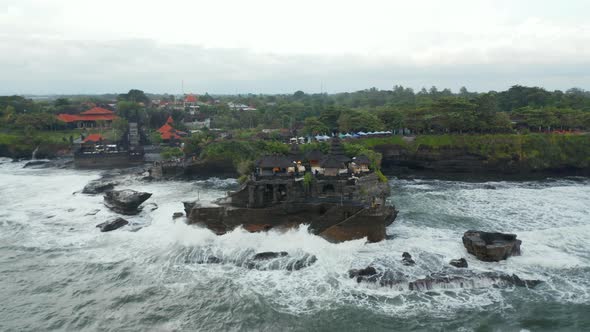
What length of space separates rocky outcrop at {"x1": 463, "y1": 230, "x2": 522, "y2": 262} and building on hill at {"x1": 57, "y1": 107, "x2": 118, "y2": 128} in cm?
8285

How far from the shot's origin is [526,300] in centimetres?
2161

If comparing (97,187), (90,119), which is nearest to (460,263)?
(97,187)

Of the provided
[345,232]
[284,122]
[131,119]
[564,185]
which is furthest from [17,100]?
[564,185]

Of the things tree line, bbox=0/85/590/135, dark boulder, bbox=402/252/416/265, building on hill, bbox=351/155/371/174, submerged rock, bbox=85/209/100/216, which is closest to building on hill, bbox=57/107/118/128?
tree line, bbox=0/85/590/135

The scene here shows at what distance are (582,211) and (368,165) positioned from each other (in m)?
19.0

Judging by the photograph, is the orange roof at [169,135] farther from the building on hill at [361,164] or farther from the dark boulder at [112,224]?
the building on hill at [361,164]

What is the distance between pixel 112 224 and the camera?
110 ft

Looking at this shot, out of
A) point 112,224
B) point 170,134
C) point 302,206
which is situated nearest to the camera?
point 302,206

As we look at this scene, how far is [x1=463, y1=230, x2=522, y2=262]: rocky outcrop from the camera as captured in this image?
1015 inches

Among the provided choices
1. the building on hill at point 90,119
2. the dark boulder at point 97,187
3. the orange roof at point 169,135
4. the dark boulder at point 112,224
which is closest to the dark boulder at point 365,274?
the dark boulder at point 112,224

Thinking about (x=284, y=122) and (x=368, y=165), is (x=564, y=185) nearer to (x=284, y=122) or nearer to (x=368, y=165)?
(x=368, y=165)

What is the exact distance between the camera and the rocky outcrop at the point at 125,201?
3709 cm

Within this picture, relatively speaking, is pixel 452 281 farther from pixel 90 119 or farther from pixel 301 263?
pixel 90 119

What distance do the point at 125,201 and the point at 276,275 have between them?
18643 mm
